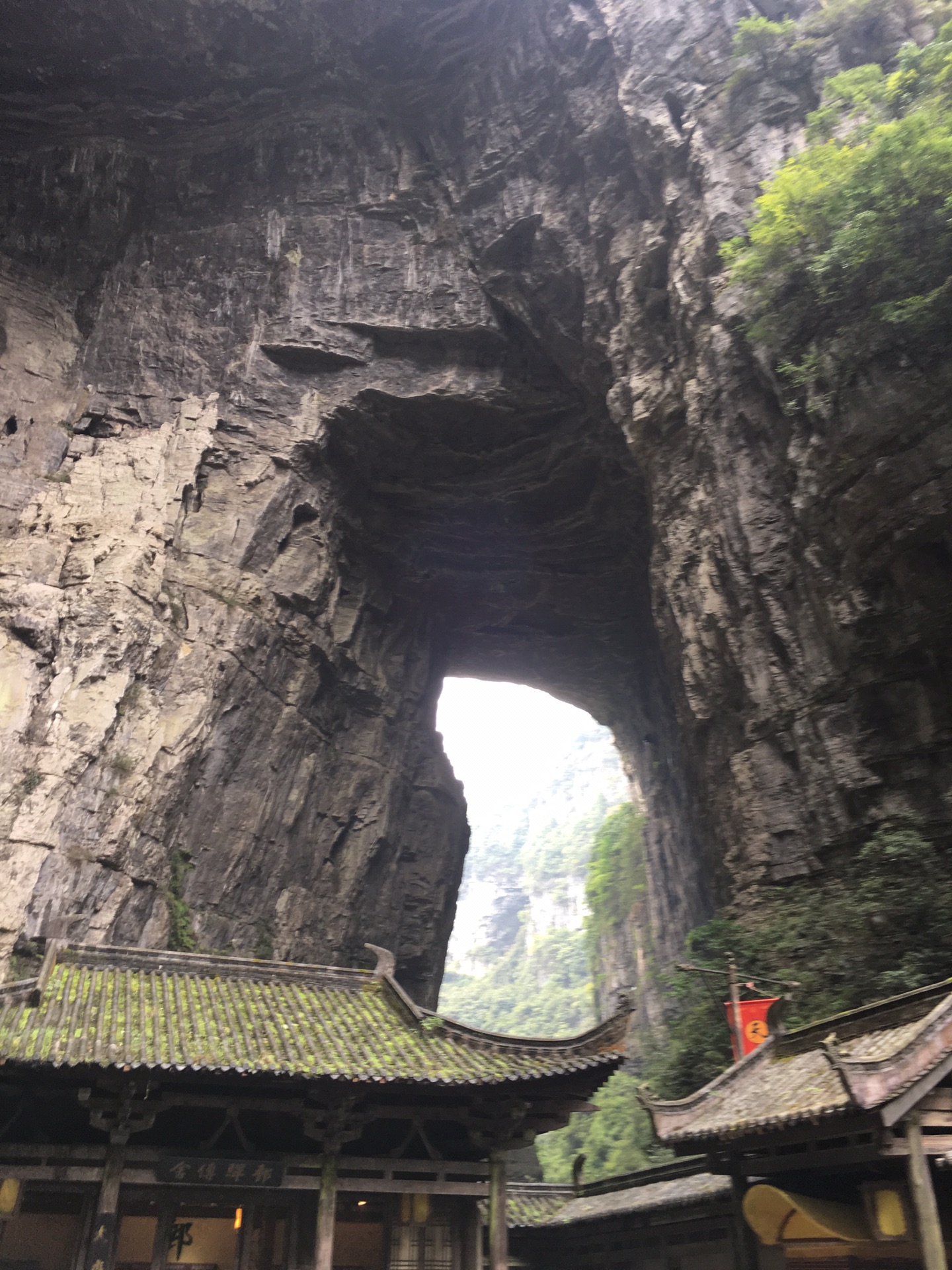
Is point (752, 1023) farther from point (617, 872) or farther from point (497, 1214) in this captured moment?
point (617, 872)

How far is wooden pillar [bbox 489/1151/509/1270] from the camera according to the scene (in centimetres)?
912

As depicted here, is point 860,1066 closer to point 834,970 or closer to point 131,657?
point 834,970

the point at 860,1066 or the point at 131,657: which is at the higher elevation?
the point at 131,657

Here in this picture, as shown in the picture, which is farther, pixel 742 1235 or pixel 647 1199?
pixel 647 1199

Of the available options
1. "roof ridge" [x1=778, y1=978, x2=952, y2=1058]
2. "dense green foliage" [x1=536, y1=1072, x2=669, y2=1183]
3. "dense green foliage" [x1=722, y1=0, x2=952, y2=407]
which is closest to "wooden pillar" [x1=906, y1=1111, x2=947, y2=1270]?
"roof ridge" [x1=778, y1=978, x2=952, y2=1058]

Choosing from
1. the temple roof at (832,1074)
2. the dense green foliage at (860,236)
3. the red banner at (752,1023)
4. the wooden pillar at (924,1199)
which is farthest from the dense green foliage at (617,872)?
the wooden pillar at (924,1199)

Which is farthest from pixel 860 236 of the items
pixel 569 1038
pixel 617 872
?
pixel 617 872

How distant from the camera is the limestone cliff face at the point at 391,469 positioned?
1402cm

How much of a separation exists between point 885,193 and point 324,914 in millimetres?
17765

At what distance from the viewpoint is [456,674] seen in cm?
3114

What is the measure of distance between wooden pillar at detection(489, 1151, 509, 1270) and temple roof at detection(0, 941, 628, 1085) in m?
1.18

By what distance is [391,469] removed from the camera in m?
23.1

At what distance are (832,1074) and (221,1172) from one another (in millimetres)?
6053

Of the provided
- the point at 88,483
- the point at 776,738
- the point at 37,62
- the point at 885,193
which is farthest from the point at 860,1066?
the point at 37,62
